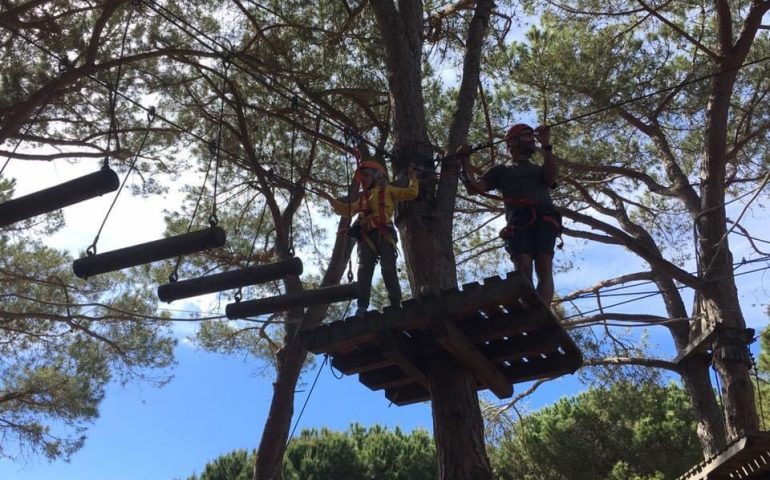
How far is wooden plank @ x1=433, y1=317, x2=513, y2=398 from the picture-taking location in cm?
367

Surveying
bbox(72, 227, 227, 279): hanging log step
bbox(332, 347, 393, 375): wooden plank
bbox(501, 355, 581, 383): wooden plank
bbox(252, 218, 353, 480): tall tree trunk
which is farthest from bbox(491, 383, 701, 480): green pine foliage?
bbox(72, 227, 227, 279): hanging log step

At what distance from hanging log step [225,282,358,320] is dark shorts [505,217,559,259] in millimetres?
967

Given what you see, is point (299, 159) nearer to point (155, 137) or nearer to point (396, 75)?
point (155, 137)

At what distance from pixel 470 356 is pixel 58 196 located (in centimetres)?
219

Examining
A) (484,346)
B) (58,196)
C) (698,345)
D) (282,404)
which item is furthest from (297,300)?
(698,345)

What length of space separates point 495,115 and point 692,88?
86.3 inches

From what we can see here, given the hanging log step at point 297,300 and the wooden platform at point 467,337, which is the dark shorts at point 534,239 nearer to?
the wooden platform at point 467,337

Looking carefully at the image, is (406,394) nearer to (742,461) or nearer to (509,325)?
(509,325)

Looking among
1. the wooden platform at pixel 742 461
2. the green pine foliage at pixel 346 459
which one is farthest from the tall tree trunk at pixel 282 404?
the green pine foliage at pixel 346 459

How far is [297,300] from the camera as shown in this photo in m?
4.14

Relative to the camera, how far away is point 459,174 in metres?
4.68

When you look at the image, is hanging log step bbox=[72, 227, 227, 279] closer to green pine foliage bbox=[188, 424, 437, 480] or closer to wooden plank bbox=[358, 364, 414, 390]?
wooden plank bbox=[358, 364, 414, 390]

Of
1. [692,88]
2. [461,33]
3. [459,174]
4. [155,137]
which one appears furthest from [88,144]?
[692,88]

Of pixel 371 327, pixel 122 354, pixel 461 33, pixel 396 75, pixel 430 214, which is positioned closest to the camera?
pixel 371 327
